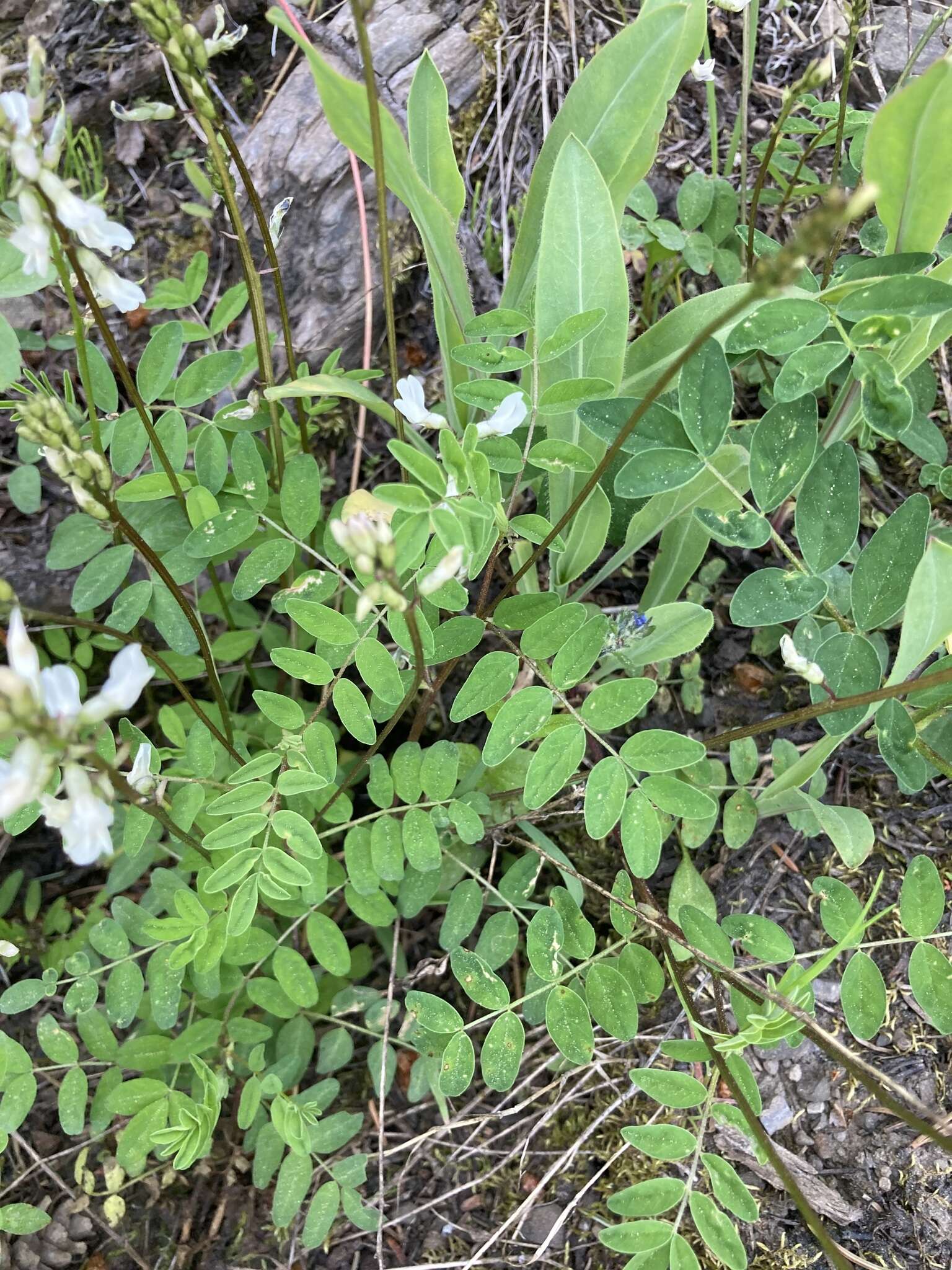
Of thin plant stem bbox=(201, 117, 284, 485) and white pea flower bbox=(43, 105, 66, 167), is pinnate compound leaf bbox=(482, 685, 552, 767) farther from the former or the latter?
white pea flower bbox=(43, 105, 66, 167)

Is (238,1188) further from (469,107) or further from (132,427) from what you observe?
(469,107)

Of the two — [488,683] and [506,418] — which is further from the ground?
[506,418]

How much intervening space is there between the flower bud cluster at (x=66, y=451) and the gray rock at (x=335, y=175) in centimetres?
114

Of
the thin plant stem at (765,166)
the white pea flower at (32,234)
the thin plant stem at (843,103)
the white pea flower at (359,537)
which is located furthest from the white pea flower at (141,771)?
the thin plant stem at (843,103)

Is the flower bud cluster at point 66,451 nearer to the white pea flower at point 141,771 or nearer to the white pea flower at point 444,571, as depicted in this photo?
the white pea flower at point 141,771

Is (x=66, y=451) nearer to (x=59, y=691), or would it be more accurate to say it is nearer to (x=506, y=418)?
(x=59, y=691)

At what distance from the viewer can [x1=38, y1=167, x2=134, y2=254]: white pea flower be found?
1162mm

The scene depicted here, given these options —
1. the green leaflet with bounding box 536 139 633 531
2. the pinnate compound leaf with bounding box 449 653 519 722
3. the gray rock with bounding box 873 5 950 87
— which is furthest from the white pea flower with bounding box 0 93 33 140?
the gray rock with bounding box 873 5 950 87

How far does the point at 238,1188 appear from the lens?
6.57 ft

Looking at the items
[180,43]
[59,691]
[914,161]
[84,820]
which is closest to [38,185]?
[180,43]

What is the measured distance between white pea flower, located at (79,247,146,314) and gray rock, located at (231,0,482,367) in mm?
936

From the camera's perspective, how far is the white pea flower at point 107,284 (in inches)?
52.5

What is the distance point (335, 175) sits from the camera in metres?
2.34

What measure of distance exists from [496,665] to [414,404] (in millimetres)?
454
